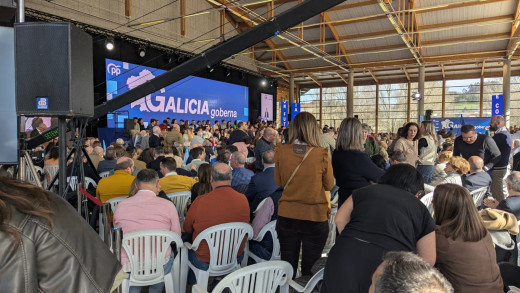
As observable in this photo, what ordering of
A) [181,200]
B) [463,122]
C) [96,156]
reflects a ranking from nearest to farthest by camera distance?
[181,200] → [96,156] → [463,122]

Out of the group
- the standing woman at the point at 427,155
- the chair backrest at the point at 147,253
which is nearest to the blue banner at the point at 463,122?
the standing woman at the point at 427,155

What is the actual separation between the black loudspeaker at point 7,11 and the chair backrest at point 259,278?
1.73 m

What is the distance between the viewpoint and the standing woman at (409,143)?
4.14 metres

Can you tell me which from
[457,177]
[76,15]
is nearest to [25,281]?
[457,177]

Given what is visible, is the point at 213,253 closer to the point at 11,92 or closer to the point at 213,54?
the point at 11,92

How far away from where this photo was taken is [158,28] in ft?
41.6

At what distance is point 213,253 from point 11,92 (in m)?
1.56

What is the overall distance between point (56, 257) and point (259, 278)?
1.11 metres

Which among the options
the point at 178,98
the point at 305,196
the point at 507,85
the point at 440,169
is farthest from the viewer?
the point at 507,85

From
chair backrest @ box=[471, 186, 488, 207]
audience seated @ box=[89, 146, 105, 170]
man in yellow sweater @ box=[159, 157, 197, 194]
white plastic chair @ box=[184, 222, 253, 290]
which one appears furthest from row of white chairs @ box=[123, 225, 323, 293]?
audience seated @ box=[89, 146, 105, 170]

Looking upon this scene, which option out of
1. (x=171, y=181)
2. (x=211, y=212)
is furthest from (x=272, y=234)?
(x=171, y=181)

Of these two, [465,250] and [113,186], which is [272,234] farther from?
[113,186]

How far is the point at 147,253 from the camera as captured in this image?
92.7 inches

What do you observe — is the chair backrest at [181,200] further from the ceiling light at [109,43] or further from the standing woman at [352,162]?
the ceiling light at [109,43]
